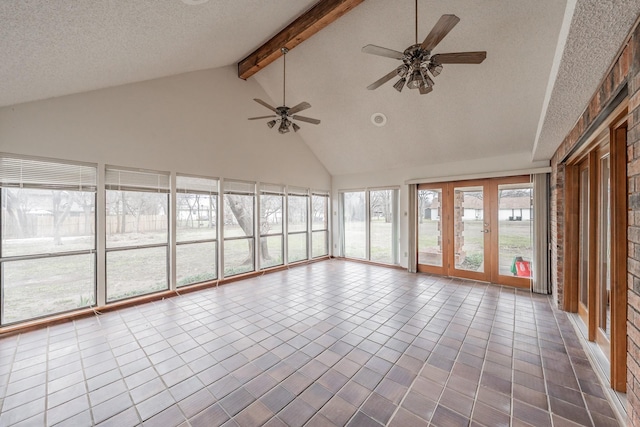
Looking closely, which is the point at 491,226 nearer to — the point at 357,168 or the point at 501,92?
the point at 501,92

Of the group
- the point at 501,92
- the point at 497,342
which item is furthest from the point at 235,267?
the point at 501,92

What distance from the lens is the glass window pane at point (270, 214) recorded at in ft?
19.6

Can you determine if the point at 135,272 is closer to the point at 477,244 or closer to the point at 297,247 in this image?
the point at 297,247

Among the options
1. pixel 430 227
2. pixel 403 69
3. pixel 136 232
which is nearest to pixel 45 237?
pixel 136 232

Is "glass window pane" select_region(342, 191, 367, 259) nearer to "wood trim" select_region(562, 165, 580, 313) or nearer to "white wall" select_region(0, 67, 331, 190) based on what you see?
"white wall" select_region(0, 67, 331, 190)

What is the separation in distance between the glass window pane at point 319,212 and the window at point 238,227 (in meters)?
2.01

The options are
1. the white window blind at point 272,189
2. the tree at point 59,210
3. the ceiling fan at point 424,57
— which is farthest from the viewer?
the white window blind at point 272,189

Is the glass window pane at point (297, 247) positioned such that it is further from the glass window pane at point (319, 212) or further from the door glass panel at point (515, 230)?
the door glass panel at point (515, 230)

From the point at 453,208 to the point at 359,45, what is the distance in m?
3.73

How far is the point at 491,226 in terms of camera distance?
5.07 metres

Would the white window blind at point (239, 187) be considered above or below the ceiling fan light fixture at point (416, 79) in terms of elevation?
below

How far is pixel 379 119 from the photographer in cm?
514

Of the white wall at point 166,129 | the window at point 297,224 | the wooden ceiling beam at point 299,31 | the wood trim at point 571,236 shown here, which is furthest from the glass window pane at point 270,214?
the wood trim at point 571,236

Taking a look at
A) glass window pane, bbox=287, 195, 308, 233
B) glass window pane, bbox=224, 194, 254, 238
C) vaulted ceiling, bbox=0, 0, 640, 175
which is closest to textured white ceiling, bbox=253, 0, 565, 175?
vaulted ceiling, bbox=0, 0, 640, 175
